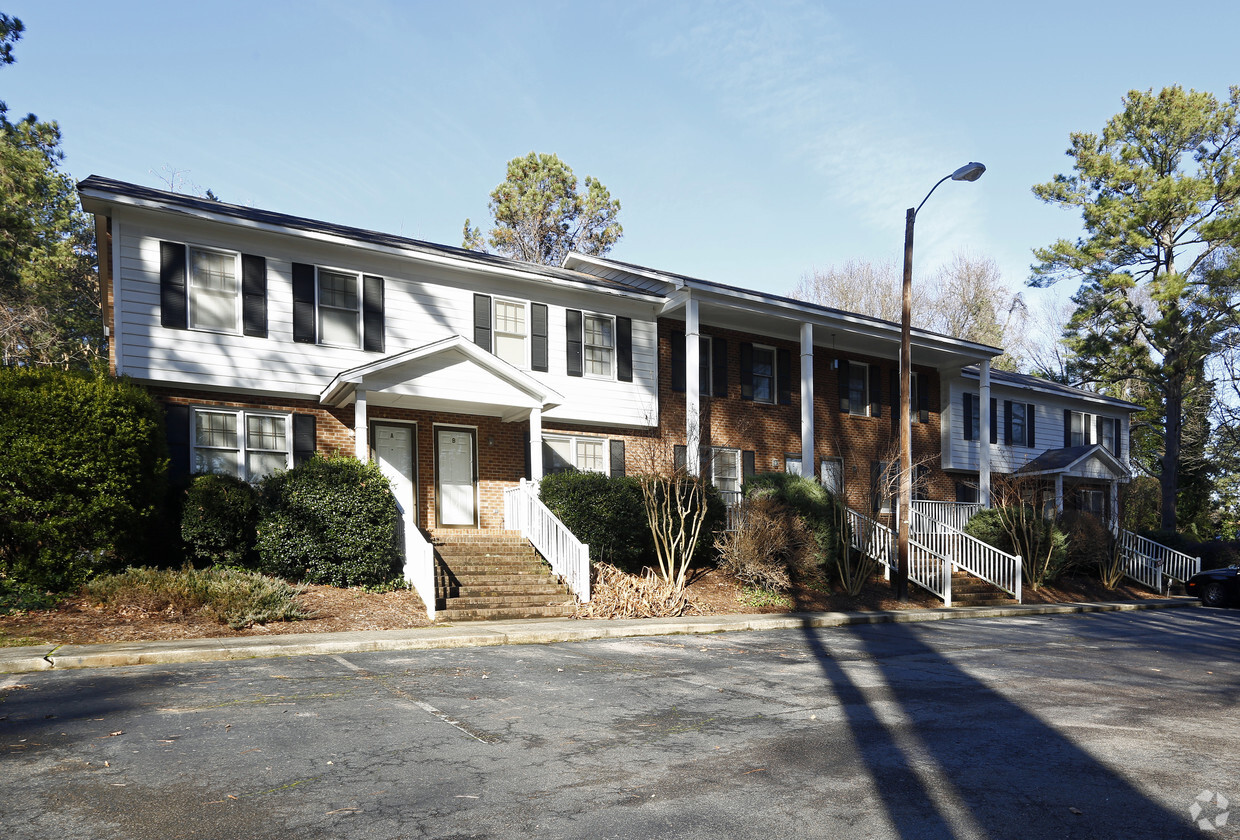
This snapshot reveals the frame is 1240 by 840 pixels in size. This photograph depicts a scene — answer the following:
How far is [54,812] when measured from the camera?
450 cm

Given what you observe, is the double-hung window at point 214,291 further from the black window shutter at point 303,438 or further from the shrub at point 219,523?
the shrub at point 219,523

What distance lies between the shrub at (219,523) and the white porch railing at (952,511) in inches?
684

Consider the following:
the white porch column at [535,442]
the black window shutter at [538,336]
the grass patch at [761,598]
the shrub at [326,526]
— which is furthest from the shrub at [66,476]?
the grass patch at [761,598]

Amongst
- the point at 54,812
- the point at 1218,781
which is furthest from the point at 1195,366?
the point at 54,812

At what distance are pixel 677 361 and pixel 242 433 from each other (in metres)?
10.3

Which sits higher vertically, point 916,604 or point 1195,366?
point 1195,366

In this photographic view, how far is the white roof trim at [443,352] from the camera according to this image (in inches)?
593

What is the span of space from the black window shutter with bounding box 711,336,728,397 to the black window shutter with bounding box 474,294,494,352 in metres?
6.44

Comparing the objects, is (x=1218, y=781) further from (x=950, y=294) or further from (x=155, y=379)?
(x=950, y=294)

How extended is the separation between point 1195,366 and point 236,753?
38.5 m

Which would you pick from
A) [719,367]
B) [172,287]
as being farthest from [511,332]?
[172,287]

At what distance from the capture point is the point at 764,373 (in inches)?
933

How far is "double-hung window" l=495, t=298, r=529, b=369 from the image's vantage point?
18.7m

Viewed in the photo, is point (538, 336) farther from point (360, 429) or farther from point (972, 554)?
point (972, 554)
